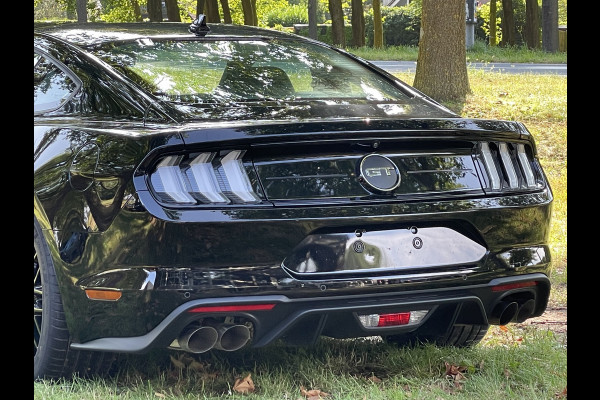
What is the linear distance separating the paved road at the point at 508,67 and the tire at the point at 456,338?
52.9 feet

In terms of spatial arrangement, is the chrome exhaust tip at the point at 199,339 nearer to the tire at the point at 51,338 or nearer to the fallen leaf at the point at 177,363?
the tire at the point at 51,338

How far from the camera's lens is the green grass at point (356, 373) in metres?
3.81

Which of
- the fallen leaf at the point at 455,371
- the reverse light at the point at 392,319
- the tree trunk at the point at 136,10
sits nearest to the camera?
the reverse light at the point at 392,319

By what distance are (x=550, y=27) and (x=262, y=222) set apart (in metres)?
27.2

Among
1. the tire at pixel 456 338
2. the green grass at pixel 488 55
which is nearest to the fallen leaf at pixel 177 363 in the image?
the tire at pixel 456 338

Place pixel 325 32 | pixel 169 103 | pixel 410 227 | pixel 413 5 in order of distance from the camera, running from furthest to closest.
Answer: pixel 325 32, pixel 413 5, pixel 169 103, pixel 410 227

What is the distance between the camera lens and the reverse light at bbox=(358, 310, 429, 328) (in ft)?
12.0

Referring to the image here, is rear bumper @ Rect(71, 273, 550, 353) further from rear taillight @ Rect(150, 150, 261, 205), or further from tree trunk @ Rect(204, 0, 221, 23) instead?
tree trunk @ Rect(204, 0, 221, 23)

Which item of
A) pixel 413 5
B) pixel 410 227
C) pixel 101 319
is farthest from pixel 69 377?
pixel 413 5

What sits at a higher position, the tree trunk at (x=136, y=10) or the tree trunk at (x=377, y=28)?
the tree trunk at (x=136, y=10)

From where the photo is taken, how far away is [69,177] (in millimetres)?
3715

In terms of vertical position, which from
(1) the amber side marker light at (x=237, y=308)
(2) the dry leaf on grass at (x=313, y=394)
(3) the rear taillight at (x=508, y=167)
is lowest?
(2) the dry leaf on grass at (x=313, y=394)

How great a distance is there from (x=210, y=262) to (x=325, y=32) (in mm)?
48661
